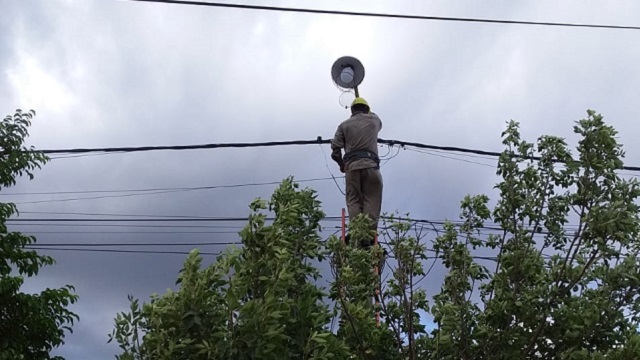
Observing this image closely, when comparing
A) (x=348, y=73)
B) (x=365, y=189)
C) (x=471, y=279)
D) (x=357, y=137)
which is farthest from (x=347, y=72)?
(x=471, y=279)

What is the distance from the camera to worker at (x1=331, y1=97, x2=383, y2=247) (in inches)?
311

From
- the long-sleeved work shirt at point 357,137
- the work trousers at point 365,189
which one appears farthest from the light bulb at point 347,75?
the work trousers at point 365,189

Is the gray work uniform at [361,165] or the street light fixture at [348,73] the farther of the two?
the street light fixture at [348,73]

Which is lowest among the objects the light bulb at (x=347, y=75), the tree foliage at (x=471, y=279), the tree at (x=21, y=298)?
the tree foliage at (x=471, y=279)

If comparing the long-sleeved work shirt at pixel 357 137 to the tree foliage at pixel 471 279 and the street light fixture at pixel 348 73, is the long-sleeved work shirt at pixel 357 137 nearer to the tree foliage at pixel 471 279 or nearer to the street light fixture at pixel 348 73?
the street light fixture at pixel 348 73

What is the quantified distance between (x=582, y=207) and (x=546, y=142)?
1.65 feet

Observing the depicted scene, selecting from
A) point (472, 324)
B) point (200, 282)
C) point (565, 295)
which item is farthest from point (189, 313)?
point (565, 295)

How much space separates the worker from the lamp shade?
694mm

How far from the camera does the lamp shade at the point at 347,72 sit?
8758mm

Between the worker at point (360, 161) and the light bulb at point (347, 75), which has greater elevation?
the light bulb at point (347, 75)

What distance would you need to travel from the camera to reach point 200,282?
11.3 ft

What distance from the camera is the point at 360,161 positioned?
7957mm

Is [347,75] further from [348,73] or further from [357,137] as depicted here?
[357,137]

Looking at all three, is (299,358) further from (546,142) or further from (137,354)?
(546,142)
